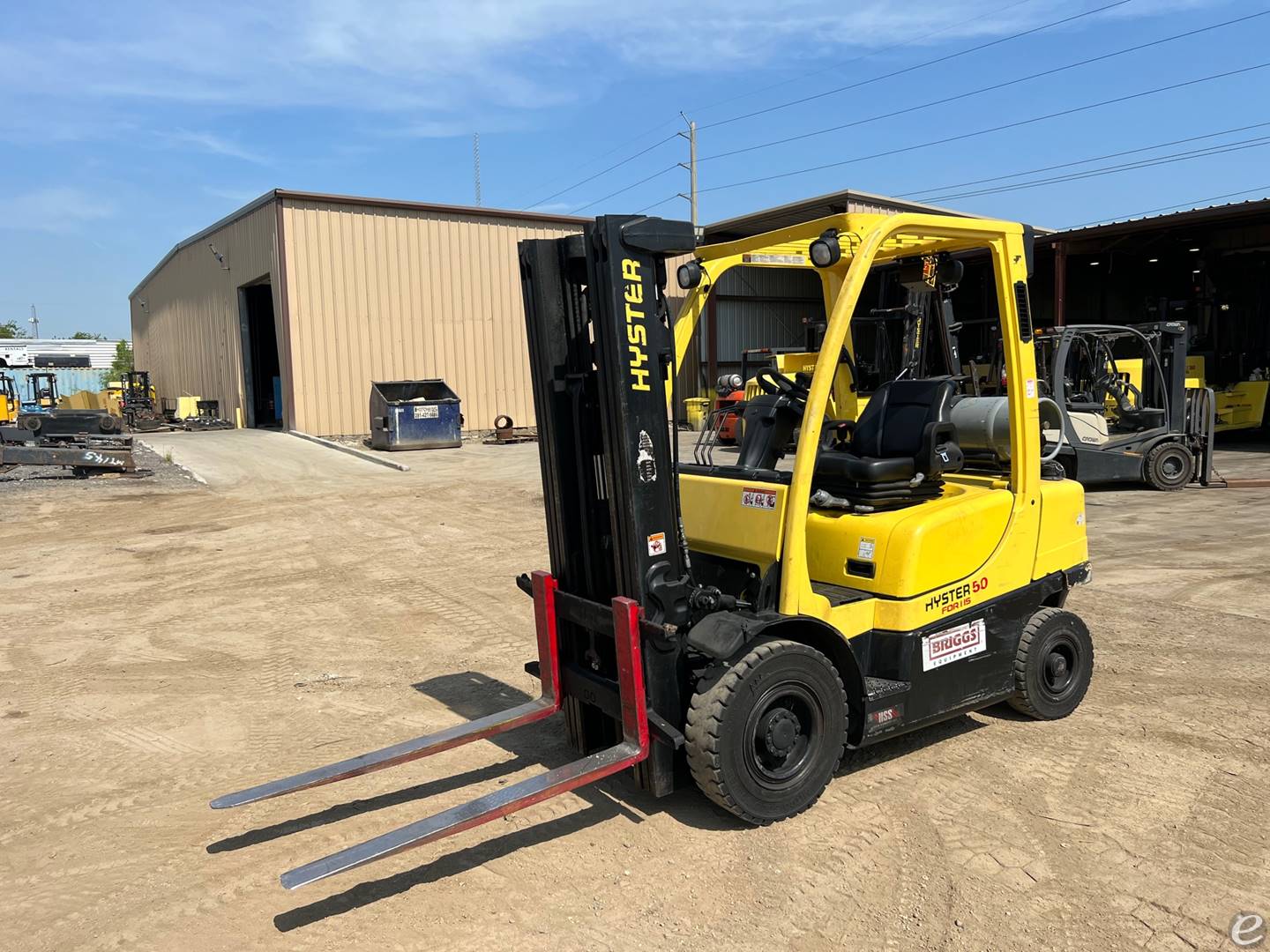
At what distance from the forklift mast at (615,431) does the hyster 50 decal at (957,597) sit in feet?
3.95

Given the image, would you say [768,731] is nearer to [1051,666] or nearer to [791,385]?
[791,385]

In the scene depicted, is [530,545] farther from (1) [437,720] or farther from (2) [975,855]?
(2) [975,855]

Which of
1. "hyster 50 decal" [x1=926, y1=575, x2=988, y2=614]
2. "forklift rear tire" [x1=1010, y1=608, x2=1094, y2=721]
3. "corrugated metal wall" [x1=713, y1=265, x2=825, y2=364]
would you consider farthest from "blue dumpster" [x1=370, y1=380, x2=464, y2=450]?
"hyster 50 decal" [x1=926, y1=575, x2=988, y2=614]

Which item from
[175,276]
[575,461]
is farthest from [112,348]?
[575,461]

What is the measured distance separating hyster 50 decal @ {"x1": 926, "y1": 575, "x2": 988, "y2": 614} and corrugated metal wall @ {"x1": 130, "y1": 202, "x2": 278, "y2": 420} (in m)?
22.0

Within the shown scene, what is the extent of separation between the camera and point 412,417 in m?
22.0

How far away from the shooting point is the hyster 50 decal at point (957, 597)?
4348mm

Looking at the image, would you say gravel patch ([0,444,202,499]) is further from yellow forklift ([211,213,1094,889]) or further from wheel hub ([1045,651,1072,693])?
wheel hub ([1045,651,1072,693])

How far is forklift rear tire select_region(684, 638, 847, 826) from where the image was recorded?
12.1 ft

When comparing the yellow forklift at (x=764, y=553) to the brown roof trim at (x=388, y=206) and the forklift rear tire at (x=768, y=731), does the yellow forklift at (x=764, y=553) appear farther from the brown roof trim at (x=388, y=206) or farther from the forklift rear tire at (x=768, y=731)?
the brown roof trim at (x=388, y=206)

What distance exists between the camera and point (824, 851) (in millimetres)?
3717
